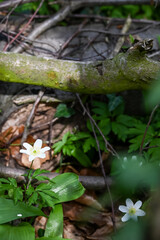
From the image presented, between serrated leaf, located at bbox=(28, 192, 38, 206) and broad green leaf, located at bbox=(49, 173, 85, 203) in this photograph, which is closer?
serrated leaf, located at bbox=(28, 192, 38, 206)

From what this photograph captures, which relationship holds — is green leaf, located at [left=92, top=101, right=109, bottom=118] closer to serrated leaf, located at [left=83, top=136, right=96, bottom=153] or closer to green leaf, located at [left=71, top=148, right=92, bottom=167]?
serrated leaf, located at [left=83, top=136, right=96, bottom=153]

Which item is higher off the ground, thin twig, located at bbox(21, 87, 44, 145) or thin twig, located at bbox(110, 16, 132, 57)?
thin twig, located at bbox(110, 16, 132, 57)

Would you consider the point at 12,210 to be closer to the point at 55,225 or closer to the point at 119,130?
the point at 55,225

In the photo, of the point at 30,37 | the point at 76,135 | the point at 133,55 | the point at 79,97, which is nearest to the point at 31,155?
the point at 76,135

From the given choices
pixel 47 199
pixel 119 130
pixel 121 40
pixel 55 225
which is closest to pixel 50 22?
pixel 121 40

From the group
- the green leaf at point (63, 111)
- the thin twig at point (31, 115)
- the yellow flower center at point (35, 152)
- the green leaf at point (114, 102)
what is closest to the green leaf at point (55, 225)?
the yellow flower center at point (35, 152)

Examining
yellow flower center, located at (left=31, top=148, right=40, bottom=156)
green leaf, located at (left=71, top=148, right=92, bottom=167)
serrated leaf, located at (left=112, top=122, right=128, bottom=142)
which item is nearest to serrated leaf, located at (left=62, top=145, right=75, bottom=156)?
green leaf, located at (left=71, top=148, right=92, bottom=167)

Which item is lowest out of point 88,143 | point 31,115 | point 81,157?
point 81,157

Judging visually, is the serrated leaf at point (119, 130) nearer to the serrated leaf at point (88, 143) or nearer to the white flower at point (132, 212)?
the serrated leaf at point (88, 143)
